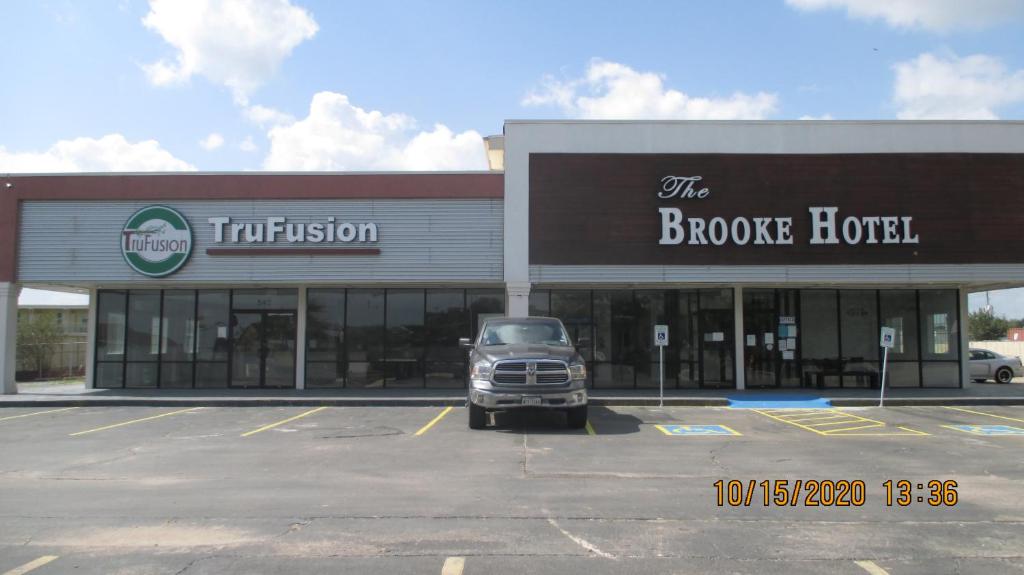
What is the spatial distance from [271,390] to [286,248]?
4366mm

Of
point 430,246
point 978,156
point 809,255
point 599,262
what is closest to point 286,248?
point 430,246

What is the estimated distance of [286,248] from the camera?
1952cm

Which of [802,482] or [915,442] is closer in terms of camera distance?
[802,482]

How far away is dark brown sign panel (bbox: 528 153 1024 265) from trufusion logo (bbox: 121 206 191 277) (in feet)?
31.9

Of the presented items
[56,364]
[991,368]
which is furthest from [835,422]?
[56,364]

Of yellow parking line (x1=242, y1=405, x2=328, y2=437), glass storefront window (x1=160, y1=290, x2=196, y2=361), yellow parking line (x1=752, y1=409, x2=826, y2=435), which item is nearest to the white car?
yellow parking line (x1=752, y1=409, x2=826, y2=435)

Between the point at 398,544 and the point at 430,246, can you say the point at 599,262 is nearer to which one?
the point at 430,246

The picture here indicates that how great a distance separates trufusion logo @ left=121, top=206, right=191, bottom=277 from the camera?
19.5 metres

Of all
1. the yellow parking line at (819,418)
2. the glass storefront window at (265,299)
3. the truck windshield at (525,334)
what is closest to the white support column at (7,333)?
the glass storefront window at (265,299)

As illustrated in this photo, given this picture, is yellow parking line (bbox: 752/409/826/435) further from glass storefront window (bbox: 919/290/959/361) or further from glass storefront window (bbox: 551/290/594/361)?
glass storefront window (bbox: 919/290/959/361)

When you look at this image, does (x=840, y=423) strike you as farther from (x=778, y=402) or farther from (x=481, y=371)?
(x=481, y=371)

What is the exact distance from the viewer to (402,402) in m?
17.7

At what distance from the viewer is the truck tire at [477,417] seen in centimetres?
1280

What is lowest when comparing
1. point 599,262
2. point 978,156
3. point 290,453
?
point 290,453
